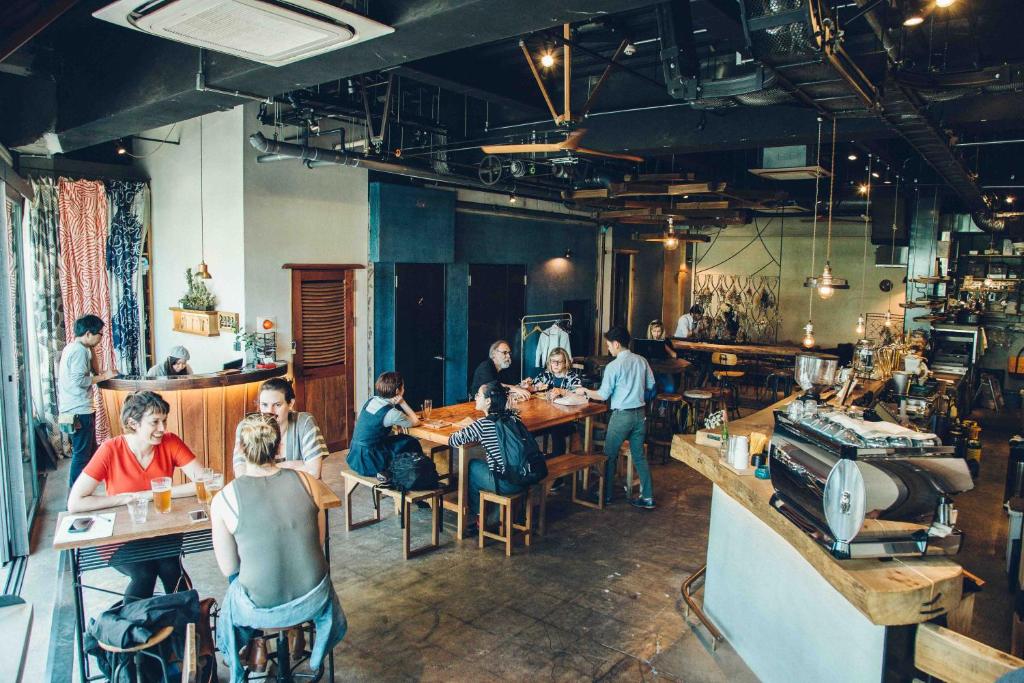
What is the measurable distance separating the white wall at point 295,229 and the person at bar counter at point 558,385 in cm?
248

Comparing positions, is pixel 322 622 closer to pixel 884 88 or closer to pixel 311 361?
pixel 884 88

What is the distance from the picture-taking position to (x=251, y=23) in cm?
240

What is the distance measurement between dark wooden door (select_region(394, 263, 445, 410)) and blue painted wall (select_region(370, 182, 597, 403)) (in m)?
0.10

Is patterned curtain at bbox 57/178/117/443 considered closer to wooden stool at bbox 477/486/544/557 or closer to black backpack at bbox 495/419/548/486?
wooden stool at bbox 477/486/544/557

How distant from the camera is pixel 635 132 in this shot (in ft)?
20.2

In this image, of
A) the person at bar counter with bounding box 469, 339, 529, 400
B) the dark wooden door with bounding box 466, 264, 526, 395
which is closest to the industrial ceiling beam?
the person at bar counter with bounding box 469, 339, 529, 400

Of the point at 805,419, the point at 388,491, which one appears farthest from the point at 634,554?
the point at 805,419

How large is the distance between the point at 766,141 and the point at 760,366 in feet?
24.6

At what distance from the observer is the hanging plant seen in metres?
7.65

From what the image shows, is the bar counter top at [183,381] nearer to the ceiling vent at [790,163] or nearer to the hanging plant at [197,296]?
the hanging plant at [197,296]

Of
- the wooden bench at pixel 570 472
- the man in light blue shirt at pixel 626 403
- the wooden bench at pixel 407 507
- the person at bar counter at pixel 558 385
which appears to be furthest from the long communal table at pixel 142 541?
the person at bar counter at pixel 558 385

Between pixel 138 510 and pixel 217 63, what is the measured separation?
2.24 m

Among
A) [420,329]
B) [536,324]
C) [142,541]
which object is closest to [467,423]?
[142,541]

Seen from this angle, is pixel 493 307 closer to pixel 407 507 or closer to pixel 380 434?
pixel 380 434
